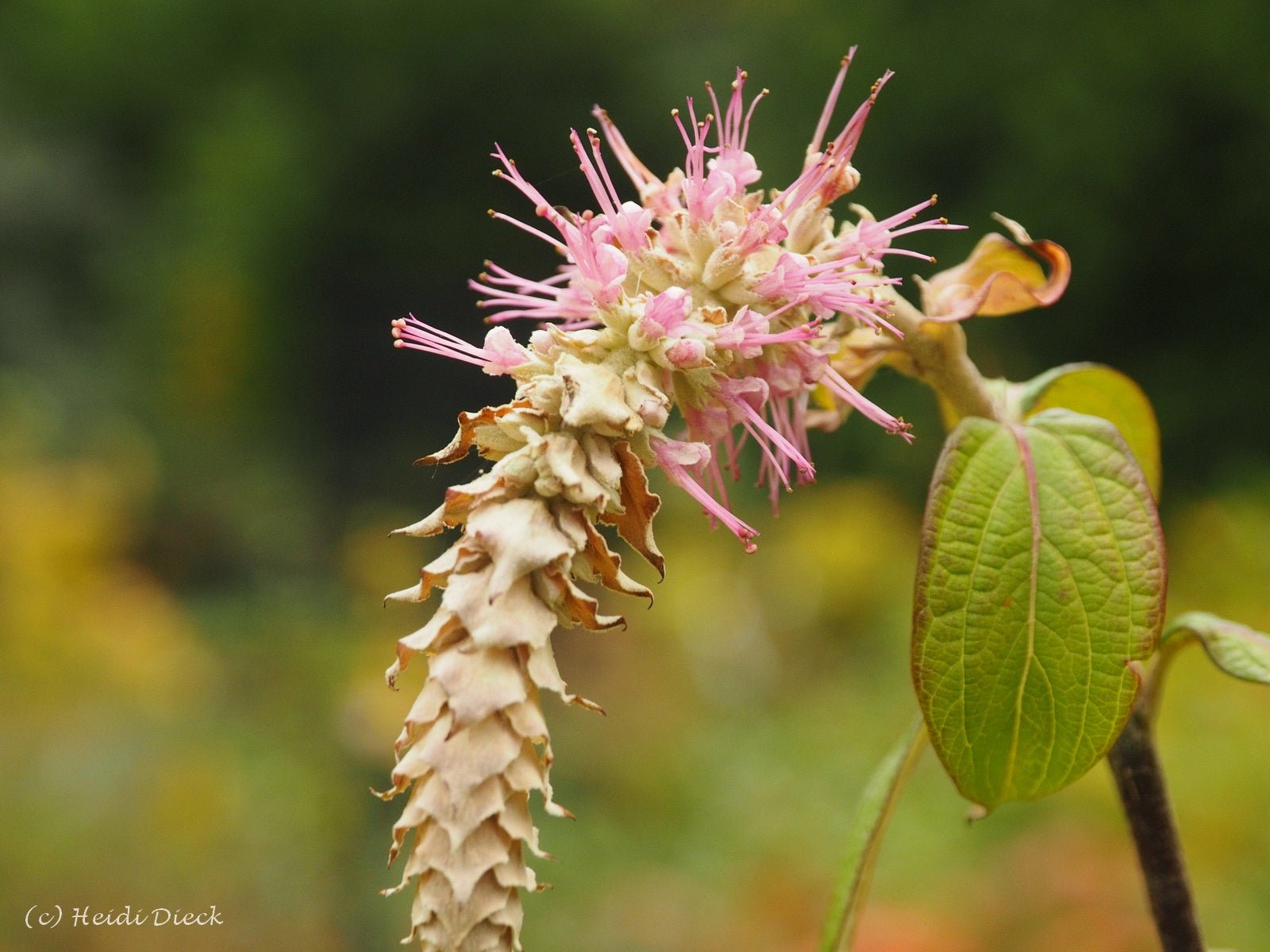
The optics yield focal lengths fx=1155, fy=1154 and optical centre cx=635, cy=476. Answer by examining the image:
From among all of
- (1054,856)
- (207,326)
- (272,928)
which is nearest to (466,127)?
(207,326)

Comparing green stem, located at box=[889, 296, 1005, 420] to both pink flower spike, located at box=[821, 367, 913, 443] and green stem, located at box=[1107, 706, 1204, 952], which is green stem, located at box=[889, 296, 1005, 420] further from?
green stem, located at box=[1107, 706, 1204, 952]

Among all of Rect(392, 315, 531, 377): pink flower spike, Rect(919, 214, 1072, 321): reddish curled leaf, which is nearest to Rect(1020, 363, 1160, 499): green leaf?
Rect(919, 214, 1072, 321): reddish curled leaf

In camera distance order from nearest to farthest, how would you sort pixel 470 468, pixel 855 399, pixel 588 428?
pixel 588 428 → pixel 855 399 → pixel 470 468

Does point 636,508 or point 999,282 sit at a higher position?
point 999,282

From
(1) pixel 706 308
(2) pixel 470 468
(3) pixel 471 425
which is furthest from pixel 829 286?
(2) pixel 470 468

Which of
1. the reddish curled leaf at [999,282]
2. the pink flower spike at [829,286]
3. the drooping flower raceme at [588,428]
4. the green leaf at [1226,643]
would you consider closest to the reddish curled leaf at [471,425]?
the drooping flower raceme at [588,428]

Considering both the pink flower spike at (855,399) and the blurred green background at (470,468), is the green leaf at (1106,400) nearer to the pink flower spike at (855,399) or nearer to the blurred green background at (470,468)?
the pink flower spike at (855,399)

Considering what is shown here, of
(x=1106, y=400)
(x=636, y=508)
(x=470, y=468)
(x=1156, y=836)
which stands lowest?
(x=1156, y=836)

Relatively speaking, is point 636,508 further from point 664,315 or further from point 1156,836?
point 1156,836
